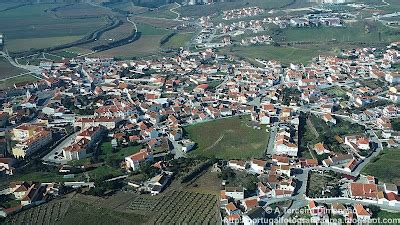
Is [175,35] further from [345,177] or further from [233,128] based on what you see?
[345,177]

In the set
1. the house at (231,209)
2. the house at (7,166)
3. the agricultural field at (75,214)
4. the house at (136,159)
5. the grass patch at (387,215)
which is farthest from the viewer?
the house at (7,166)

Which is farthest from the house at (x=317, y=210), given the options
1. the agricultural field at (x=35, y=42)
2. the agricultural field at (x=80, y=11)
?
the agricultural field at (x=80, y=11)

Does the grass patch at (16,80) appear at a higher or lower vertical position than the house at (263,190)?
lower

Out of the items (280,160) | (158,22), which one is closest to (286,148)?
(280,160)

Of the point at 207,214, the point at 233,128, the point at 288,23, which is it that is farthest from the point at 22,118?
the point at 288,23

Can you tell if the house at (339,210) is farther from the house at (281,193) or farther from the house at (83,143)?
the house at (83,143)

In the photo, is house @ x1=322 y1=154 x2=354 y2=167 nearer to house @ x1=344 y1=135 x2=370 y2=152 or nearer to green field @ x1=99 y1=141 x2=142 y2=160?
house @ x1=344 y1=135 x2=370 y2=152

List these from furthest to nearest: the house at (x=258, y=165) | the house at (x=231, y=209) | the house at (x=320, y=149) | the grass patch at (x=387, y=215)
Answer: the house at (x=320, y=149)
the house at (x=258, y=165)
the house at (x=231, y=209)
the grass patch at (x=387, y=215)
